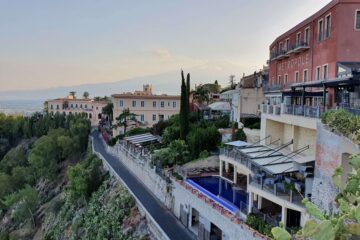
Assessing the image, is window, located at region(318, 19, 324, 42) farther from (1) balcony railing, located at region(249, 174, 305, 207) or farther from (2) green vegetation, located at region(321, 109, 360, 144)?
(1) balcony railing, located at region(249, 174, 305, 207)

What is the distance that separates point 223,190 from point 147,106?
39.6 metres

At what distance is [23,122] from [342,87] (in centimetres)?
8866

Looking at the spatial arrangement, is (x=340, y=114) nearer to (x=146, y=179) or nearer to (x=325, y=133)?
(x=325, y=133)

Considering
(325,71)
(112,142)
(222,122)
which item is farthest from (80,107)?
(325,71)

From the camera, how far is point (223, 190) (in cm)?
2644

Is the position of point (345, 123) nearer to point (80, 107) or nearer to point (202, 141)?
point (202, 141)

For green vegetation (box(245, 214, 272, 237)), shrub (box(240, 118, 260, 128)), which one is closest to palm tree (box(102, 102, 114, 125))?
shrub (box(240, 118, 260, 128))

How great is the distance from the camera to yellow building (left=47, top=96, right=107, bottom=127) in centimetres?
9200

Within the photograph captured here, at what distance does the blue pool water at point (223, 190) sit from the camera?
23603 millimetres

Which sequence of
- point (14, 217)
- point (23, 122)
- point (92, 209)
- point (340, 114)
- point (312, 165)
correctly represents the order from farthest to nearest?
point (23, 122) < point (14, 217) < point (92, 209) < point (312, 165) < point (340, 114)

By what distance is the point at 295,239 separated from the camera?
217 inches

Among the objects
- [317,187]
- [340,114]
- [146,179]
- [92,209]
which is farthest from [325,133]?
[92,209]

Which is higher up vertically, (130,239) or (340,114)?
(340,114)

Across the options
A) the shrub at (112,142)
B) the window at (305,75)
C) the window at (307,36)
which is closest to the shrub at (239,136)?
the window at (305,75)
